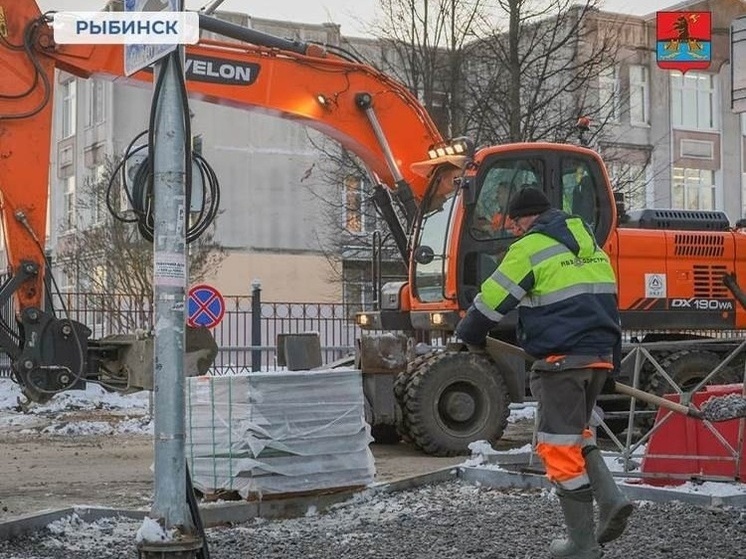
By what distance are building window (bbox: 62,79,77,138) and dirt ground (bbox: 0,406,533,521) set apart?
2245 cm

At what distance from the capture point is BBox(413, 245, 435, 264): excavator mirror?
1291 centimetres

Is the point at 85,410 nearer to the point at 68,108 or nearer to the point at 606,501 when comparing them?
the point at 606,501

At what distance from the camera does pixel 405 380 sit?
Result: 1275 cm

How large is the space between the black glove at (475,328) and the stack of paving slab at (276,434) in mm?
2564

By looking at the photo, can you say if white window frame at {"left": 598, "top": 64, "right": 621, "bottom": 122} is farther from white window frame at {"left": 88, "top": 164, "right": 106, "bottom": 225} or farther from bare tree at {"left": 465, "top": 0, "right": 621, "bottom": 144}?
white window frame at {"left": 88, "top": 164, "right": 106, "bottom": 225}

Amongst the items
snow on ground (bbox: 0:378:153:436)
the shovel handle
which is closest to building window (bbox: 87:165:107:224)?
snow on ground (bbox: 0:378:153:436)

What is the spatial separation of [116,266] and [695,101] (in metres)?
21.4

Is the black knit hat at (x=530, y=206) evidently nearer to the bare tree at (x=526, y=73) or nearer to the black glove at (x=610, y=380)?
the black glove at (x=610, y=380)

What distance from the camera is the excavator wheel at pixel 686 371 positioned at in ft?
43.5

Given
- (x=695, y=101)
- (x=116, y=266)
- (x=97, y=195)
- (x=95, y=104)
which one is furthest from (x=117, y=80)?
(x=695, y=101)

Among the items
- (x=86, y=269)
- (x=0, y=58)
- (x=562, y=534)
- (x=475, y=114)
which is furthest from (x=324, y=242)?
(x=562, y=534)

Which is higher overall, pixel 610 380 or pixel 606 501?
pixel 610 380

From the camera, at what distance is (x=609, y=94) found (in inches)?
1168

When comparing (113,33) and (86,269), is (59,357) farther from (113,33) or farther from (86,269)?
(86,269)
